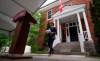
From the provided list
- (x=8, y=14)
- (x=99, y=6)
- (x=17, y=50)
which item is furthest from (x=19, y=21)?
(x=99, y=6)

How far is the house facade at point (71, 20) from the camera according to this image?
10.9 meters

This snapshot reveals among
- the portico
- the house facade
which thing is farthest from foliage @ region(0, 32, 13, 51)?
the portico

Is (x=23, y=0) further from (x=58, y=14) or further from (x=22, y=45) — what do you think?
(x=58, y=14)

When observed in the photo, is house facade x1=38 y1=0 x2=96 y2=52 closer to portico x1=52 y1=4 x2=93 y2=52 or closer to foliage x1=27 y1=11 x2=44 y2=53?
portico x1=52 y1=4 x2=93 y2=52

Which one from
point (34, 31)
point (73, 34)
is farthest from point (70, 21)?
point (34, 31)

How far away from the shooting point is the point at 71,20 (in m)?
13.7

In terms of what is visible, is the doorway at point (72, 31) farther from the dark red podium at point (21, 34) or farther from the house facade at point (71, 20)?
the dark red podium at point (21, 34)

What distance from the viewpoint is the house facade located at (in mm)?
10898

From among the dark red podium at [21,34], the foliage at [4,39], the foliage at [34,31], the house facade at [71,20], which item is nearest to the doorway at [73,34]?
the house facade at [71,20]

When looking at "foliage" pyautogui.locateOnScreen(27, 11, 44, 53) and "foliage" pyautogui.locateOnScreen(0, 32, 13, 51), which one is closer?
"foliage" pyautogui.locateOnScreen(0, 32, 13, 51)

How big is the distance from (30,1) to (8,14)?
83cm

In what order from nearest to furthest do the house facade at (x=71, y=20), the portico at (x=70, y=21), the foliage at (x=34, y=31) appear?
the house facade at (x=71, y=20) → the portico at (x=70, y=21) → the foliage at (x=34, y=31)

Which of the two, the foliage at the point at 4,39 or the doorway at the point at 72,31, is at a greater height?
the doorway at the point at 72,31

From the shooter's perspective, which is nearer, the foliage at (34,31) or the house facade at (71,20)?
the house facade at (71,20)
